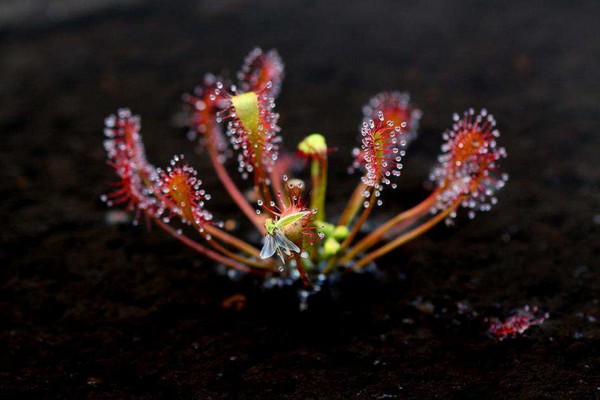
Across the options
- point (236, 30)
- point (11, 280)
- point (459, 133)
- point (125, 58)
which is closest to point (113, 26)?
point (125, 58)

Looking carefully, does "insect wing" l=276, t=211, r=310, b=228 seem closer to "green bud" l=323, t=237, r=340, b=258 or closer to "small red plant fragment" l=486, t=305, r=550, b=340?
"green bud" l=323, t=237, r=340, b=258

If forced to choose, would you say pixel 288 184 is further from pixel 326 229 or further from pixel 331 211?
pixel 331 211

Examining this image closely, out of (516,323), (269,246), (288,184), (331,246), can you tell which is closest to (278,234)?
Answer: (269,246)

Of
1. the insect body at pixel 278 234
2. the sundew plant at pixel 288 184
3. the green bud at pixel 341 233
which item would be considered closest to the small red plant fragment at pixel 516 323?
the sundew plant at pixel 288 184

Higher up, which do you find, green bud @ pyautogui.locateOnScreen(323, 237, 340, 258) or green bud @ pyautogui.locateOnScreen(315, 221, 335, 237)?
green bud @ pyautogui.locateOnScreen(315, 221, 335, 237)

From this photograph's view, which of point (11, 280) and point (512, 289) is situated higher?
point (11, 280)

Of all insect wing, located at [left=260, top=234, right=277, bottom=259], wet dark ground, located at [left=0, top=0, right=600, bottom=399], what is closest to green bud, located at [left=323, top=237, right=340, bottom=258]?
wet dark ground, located at [left=0, top=0, right=600, bottom=399]

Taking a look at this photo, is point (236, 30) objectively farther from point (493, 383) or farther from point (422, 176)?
point (493, 383)

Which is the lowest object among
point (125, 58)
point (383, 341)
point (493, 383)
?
point (493, 383)
